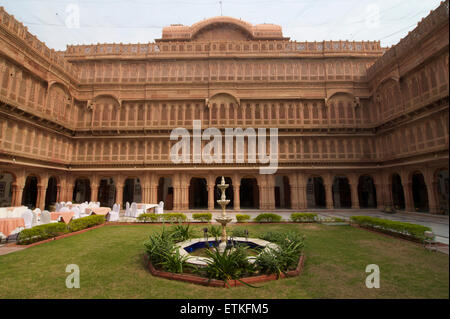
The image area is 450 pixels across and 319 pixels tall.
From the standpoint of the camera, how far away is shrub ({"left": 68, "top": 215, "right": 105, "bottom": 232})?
446 inches

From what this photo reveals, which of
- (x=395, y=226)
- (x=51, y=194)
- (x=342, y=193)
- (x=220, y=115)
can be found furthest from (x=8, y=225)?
(x=342, y=193)

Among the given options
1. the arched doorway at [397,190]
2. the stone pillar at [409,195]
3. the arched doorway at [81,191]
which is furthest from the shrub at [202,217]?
the arched doorway at [397,190]

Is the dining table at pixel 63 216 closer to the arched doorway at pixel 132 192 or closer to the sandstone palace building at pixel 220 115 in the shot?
the sandstone palace building at pixel 220 115

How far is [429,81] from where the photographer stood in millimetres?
15531

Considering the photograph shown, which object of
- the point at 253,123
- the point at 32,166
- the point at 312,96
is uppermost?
the point at 312,96

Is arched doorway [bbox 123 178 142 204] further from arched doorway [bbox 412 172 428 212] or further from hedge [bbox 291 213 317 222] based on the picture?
arched doorway [bbox 412 172 428 212]

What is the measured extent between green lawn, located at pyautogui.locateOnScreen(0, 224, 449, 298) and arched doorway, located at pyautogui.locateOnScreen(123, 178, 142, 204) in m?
17.0

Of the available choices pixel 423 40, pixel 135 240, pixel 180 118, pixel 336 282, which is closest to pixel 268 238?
pixel 336 282

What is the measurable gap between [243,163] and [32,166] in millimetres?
17288

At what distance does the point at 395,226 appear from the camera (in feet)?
31.8

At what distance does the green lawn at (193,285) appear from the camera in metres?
4.64

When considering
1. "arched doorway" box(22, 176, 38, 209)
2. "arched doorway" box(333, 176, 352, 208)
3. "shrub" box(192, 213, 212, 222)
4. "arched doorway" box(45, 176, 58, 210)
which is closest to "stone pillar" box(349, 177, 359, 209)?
"arched doorway" box(333, 176, 352, 208)
